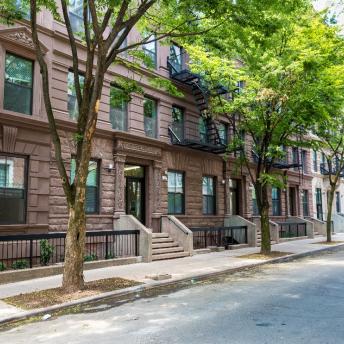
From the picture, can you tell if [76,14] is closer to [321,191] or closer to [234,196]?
[234,196]

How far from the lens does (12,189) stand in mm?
12289

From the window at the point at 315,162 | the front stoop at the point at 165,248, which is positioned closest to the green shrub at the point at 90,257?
the front stoop at the point at 165,248

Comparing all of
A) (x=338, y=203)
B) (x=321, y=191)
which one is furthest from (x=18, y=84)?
(x=338, y=203)

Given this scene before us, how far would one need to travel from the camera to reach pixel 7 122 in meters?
12.2

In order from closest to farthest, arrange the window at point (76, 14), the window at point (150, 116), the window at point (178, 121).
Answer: the window at point (76, 14) < the window at point (150, 116) < the window at point (178, 121)

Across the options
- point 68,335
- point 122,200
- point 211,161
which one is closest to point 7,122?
point 122,200

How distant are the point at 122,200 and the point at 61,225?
3002 mm

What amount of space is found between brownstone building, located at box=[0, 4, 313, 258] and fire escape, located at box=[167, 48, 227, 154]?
0.05 meters

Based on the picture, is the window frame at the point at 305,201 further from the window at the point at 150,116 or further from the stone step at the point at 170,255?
the stone step at the point at 170,255

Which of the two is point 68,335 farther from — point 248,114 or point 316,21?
point 316,21

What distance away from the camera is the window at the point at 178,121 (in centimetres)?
1890

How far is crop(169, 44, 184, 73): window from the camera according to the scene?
1927 cm

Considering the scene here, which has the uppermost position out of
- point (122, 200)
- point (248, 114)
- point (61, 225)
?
point (248, 114)

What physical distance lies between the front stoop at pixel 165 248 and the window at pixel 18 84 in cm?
678
